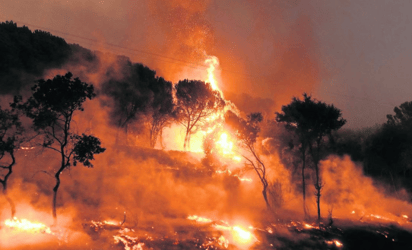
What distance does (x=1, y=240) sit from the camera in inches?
549

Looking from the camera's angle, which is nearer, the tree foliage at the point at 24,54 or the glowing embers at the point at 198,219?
the glowing embers at the point at 198,219

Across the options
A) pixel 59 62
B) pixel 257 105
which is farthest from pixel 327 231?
pixel 257 105

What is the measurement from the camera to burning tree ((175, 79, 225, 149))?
1667 inches

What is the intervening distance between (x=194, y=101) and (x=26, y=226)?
30246 mm

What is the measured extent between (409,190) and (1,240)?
4173 centimetres

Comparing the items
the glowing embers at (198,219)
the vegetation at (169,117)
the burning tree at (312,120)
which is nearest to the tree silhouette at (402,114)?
the vegetation at (169,117)

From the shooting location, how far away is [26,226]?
15.2 meters

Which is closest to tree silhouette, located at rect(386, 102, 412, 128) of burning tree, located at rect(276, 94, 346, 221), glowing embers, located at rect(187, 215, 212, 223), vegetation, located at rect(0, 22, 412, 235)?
vegetation, located at rect(0, 22, 412, 235)

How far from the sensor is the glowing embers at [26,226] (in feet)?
49.0

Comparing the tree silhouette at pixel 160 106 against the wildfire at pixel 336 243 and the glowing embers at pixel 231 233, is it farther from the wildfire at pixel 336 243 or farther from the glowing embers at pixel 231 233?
the wildfire at pixel 336 243

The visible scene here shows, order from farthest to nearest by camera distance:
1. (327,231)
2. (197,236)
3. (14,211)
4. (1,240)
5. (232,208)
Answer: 1. (232,208)
2. (327,231)
3. (197,236)
4. (14,211)
5. (1,240)

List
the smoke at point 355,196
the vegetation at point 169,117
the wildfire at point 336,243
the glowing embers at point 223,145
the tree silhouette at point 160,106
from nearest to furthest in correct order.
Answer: the wildfire at point 336,243
the vegetation at point 169,117
the smoke at point 355,196
the glowing embers at point 223,145
the tree silhouette at point 160,106

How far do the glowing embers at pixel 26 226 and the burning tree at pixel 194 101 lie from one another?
2700cm

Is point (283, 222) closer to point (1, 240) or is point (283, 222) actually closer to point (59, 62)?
point (1, 240)
